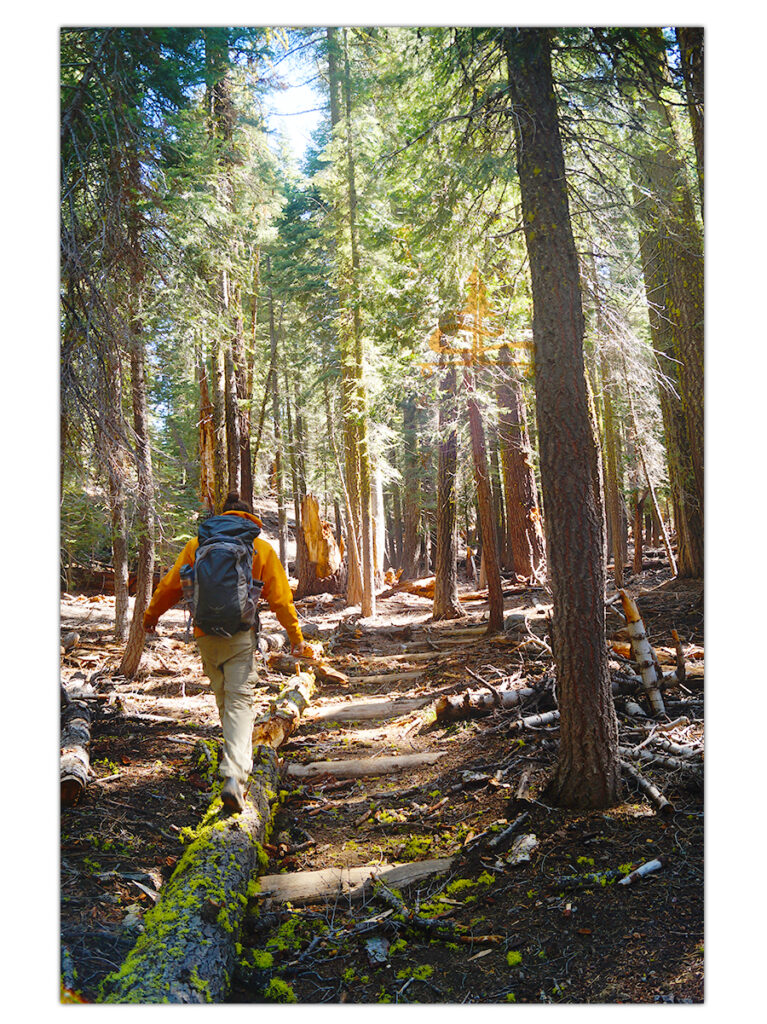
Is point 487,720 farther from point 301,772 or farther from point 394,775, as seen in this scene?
point 301,772

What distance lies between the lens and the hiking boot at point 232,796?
13.0 feet

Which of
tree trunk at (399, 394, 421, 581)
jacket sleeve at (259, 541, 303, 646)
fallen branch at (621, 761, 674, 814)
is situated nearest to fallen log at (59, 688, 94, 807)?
jacket sleeve at (259, 541, 303, 646)

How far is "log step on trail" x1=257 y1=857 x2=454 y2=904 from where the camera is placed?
11.3ft

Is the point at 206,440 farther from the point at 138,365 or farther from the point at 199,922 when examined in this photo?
the point at 199,922

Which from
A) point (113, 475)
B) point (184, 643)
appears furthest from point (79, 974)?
point (184, 643)

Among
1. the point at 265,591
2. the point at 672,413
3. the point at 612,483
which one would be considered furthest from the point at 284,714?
the point at 612,483

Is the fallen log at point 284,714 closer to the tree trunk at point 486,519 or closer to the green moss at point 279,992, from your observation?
the green moss at point 279,992

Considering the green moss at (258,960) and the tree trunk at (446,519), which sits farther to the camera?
the tree trunk at (446,519)

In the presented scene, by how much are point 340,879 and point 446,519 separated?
887 centimetres

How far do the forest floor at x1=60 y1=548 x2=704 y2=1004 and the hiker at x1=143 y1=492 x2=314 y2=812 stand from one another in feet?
2.10

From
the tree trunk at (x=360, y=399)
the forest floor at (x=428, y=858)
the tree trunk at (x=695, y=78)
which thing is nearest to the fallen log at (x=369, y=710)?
the forest floor at (x=428, y=858)

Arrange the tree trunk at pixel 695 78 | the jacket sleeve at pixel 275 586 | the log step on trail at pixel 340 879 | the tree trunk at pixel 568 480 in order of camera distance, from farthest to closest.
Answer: the jacket sleeve at pixel 275 586, the tree trunk at pixel 695 78, the tree trunk at pixel 568 480, the log step on trail at pixel 340 879

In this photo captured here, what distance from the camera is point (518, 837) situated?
141 inches

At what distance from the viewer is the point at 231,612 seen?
156 inches
